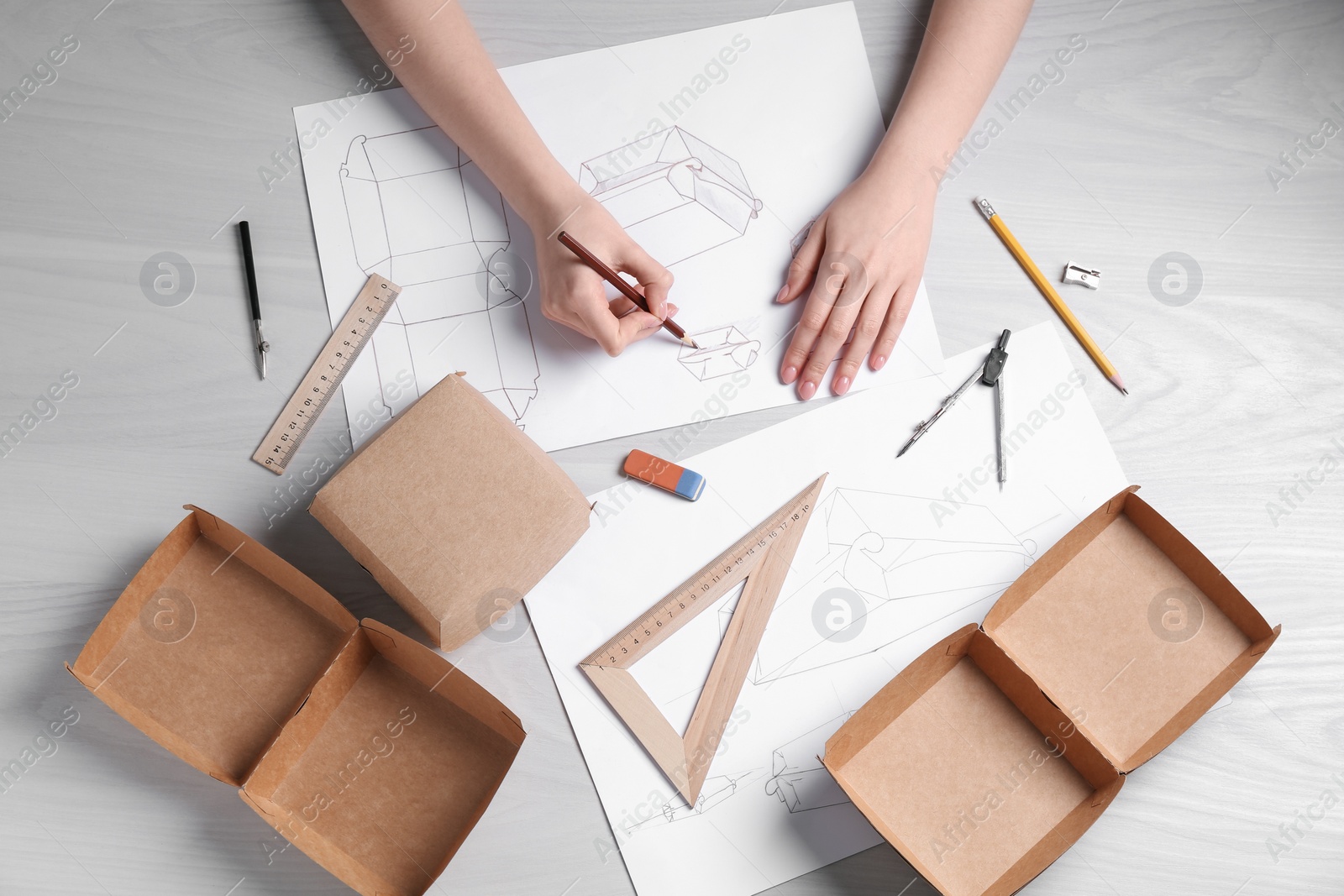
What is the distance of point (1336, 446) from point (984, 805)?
80 cm

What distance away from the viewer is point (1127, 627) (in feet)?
3.55

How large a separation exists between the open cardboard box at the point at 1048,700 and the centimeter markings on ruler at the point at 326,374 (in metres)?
0.87

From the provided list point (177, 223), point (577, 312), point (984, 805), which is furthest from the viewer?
point (177, 223)

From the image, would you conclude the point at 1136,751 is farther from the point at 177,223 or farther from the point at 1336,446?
the point at 177,223

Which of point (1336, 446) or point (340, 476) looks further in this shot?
point (1336, 446)

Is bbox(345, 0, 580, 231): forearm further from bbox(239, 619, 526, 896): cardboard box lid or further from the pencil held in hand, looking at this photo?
A: bbox(239, 619, 526, 896): cardboard box lid

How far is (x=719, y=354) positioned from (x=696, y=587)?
1.16ft

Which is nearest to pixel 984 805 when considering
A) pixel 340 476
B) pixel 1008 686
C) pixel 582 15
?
pixel 1008 686

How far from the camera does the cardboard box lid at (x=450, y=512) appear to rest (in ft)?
3.36

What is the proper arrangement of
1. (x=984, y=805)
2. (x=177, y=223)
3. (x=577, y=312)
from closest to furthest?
(x=984, y=805) → (x=577, y=312) → (x=177, y=223)

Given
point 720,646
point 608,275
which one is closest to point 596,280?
point 608,275

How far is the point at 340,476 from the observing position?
1042 mm

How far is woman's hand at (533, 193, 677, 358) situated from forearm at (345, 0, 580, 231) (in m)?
0.04

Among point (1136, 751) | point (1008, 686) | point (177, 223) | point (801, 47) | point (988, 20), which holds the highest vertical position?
point (177, 223)
